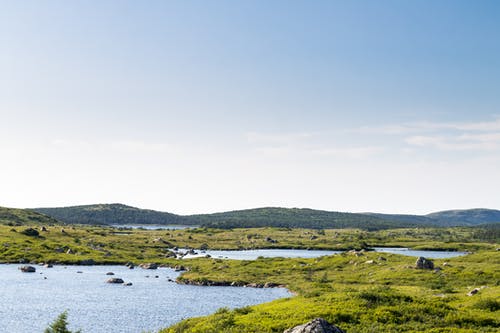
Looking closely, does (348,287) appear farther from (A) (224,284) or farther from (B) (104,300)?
(B) (104,300)

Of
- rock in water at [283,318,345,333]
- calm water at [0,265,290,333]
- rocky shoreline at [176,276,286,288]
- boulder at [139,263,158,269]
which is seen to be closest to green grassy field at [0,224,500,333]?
rocky shoreline at [176,276,286,288]

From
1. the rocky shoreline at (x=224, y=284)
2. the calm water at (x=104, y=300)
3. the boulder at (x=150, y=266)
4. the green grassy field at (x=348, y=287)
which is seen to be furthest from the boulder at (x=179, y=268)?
the rocky shoreline at (x=224, y=284)

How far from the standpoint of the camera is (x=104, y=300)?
101812mm

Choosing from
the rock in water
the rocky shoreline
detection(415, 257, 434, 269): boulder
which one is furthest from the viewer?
detection(415, 257, 434, 269): boulder

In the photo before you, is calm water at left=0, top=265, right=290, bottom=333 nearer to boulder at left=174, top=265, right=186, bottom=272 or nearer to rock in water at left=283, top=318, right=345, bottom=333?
boulder at left=174, top=265, right=186, bottom=272

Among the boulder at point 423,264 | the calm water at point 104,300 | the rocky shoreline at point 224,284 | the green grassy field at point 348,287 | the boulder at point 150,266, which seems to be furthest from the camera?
the boulder at point 150,266

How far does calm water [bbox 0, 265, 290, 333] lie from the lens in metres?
80.5

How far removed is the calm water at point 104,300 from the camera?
264ft

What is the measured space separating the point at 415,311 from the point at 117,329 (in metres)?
51.0

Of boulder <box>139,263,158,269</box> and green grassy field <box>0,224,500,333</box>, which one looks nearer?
green grassy field <box>0,224,500,333</box>

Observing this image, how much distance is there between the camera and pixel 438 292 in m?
85.4

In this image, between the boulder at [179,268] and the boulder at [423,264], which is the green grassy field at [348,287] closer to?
the boulder at [423,264]

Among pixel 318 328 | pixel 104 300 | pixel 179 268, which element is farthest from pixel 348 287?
pixel 179 268

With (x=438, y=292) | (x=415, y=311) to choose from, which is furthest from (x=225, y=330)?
(x=438, y=292)
